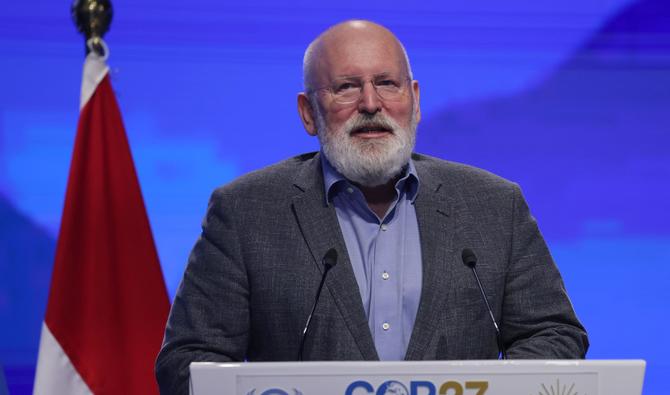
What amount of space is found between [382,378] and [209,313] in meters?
0.71

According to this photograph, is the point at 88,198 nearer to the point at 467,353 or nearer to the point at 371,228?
the point at 371,228

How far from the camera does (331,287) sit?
2.17 metres

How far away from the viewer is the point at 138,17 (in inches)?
134

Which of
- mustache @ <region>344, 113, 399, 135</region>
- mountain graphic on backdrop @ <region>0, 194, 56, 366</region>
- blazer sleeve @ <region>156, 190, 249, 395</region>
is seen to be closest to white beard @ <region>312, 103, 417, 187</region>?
mustache @ <region>344, 113, 399, 135</region>

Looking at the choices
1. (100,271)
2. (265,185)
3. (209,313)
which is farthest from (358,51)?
(100,271)

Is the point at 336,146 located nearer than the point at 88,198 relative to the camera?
Yes

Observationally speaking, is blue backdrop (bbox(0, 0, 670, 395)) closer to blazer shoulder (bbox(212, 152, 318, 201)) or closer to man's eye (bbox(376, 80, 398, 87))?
blazer shoulder (bbox(212, 152, 318, 201))

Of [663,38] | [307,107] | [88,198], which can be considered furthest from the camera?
→ [663,38]

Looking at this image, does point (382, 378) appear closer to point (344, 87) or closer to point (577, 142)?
point (344, 87)

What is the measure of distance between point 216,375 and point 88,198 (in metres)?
1.49

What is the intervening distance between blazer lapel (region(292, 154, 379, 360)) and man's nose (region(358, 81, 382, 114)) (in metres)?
0.24

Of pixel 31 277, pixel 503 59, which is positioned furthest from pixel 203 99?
pixel 503 59

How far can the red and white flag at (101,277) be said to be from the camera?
289 cm

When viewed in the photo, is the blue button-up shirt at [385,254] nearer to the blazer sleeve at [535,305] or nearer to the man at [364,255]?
the man at [364,255]
